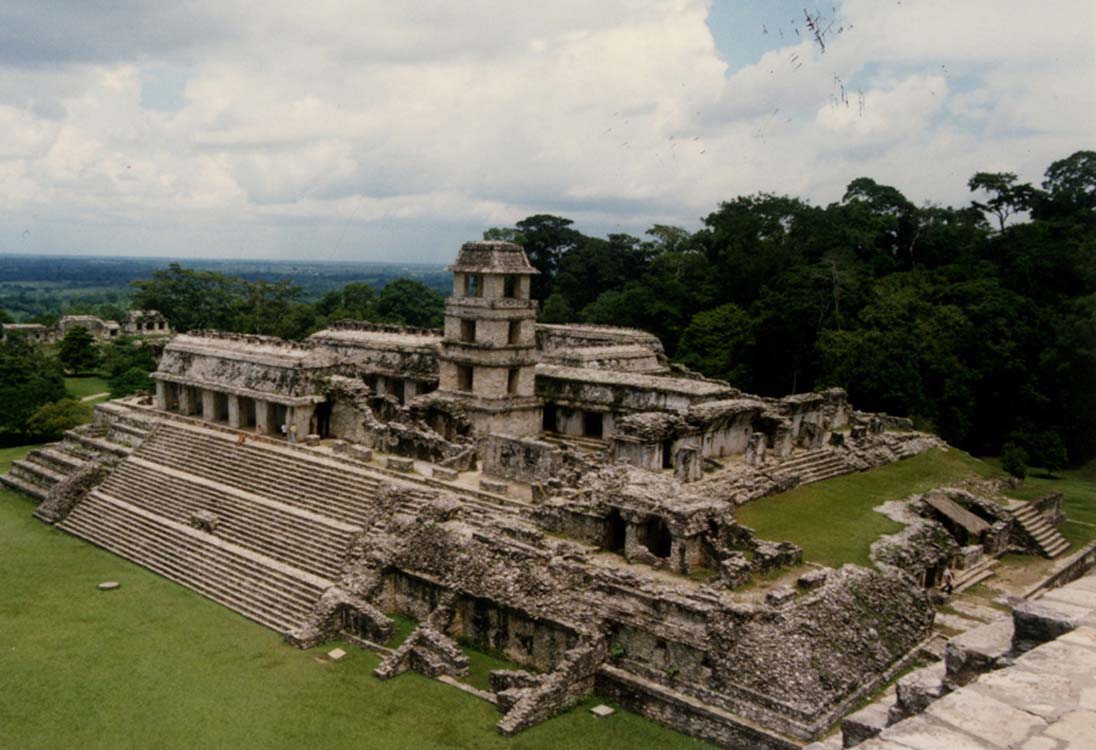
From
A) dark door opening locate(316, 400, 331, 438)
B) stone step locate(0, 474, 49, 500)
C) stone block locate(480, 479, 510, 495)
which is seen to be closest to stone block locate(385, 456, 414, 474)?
stone block locate(480, 479, 510, 495)

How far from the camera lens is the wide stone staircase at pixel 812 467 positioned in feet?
78.1

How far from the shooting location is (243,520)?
71.9ft

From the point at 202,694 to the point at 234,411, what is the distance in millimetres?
14427

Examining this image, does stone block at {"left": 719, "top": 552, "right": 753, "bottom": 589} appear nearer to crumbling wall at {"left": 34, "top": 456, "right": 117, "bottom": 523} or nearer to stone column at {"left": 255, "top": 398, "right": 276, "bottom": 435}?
stone column at {"left": 255, "top": 398, "right": 276, "bottom": 435}

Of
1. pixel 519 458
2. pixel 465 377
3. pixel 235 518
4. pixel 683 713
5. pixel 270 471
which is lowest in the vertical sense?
pixel 683 713

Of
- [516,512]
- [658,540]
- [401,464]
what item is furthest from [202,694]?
[658,540]

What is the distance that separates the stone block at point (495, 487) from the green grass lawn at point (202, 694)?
5.13 m

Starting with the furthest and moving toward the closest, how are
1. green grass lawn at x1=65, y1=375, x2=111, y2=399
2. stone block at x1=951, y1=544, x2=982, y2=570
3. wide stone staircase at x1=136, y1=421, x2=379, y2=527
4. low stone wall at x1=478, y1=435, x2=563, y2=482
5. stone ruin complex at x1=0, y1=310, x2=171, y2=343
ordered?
stone ruin complex at x1=0, y1=310, x2=171, y2=343 → green grass lawn at x1=65, y1=375, x2=111, y2=399 → wide stone staircase at x1=136, y1=421, x2=379, y2=527 → low stone wall at x1=478, y1=435, x2=563, y2=482 → stone block at x1=951, y1=544, x2=982, y2=570

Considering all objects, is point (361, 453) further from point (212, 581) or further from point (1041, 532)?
point (1041, 532)

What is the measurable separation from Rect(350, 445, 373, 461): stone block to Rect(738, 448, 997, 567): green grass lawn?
9.80 metres

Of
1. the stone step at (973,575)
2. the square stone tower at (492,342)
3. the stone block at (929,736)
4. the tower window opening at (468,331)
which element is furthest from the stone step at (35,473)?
the stone block at (929,736)

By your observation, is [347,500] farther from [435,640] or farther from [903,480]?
[903,480]

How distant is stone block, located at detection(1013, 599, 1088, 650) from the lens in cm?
641

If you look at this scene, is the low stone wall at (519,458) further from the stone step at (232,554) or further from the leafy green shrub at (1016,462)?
the leafy green shrub at (1016,462)
